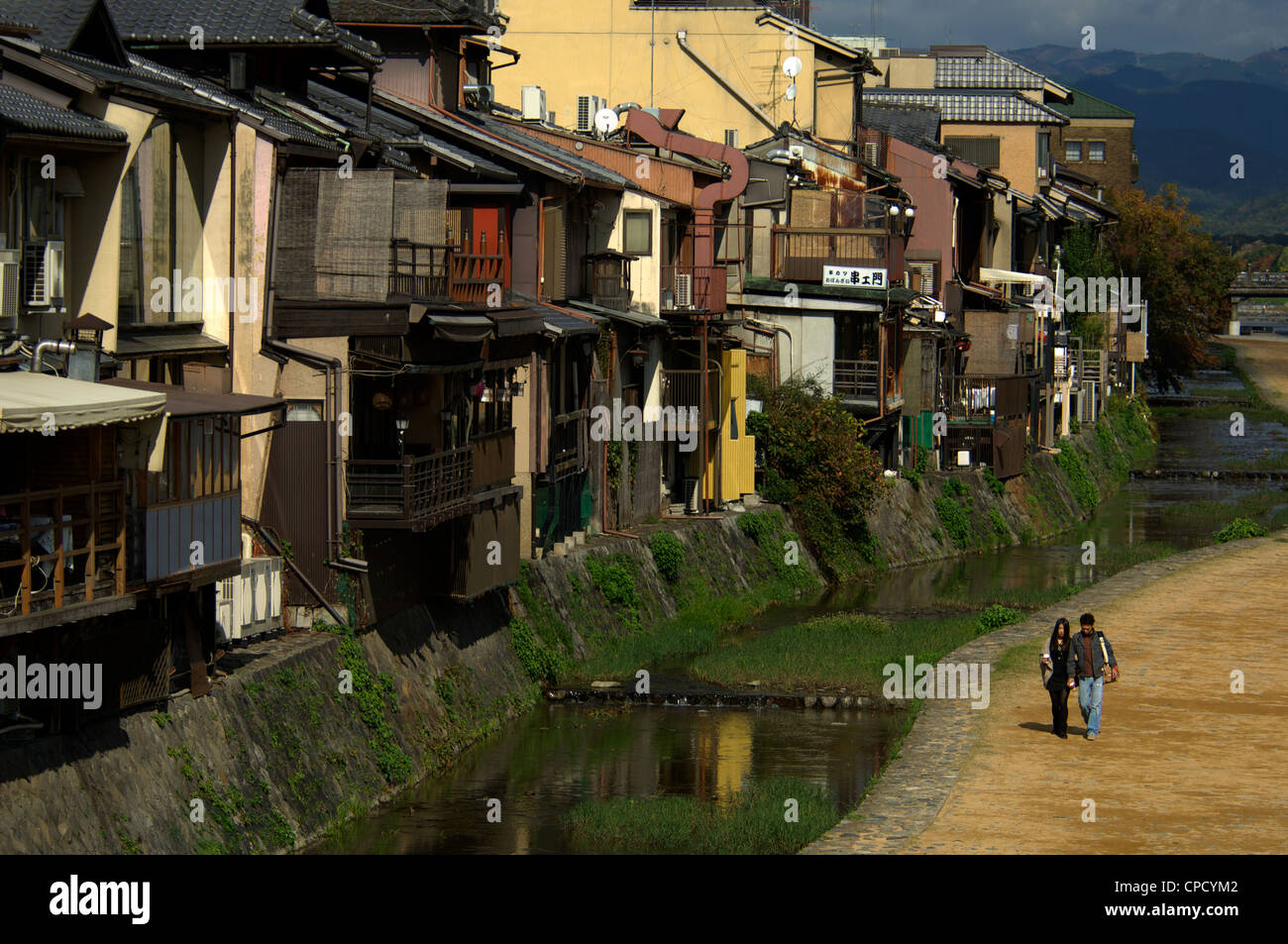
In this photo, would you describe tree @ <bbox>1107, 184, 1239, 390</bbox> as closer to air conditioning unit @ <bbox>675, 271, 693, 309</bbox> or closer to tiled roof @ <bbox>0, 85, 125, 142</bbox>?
air conditioning unit @ <bbox>675, 271, 693, 309</bbox>

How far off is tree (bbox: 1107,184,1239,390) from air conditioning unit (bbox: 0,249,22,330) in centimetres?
10245

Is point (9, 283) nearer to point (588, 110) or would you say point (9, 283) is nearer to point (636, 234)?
point (636, 234)

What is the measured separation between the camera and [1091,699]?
91.8ft

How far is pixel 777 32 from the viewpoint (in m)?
60.2

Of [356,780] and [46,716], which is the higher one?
[46,716]

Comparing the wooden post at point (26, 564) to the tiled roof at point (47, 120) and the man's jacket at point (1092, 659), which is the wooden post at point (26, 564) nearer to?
the tiled roof at point (47, 120)

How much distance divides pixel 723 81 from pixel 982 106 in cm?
2884

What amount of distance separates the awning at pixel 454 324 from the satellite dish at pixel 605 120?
63.7 ft

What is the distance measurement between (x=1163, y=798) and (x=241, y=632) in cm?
1308

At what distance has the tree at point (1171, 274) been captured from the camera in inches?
4707

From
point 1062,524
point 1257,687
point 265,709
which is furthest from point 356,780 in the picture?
point 1062,524

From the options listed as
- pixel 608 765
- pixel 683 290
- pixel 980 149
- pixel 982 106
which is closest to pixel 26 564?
pixel 608 765

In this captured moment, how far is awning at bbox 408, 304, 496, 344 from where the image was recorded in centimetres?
2959
